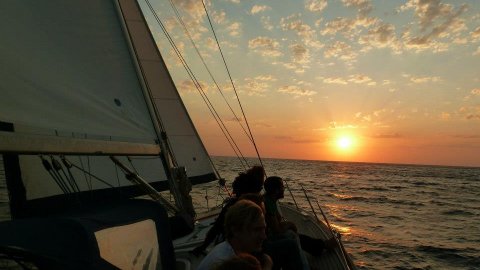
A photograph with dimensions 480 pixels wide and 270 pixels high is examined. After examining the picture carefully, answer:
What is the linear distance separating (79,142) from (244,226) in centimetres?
161

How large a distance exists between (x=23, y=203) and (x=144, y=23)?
6.34 m

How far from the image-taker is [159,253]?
135 inches

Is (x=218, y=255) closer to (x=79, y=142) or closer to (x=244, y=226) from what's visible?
(x=244, y=226)

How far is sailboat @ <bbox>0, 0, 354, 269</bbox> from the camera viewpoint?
2.20 metres

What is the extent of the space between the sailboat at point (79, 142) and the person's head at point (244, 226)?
73 centimetres

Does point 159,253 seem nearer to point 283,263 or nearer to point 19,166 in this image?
point 283,263

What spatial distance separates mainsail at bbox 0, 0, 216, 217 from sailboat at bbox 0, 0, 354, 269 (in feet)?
0.04

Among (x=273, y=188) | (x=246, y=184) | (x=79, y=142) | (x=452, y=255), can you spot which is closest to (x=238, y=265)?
(x=79, y=142)

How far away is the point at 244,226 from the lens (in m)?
3.12

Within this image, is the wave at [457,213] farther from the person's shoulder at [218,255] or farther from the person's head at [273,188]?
the person's shoulder at [218,255]

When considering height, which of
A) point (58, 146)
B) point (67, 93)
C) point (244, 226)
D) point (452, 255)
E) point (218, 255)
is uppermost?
point (67, 93)

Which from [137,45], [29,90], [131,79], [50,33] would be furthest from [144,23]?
[29,90]

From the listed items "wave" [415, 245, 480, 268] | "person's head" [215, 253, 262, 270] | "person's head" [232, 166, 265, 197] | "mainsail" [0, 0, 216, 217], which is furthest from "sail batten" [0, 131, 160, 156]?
"wave" [415, 245, 480, 268]

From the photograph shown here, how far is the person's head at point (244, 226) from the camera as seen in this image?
3113 millimetres
